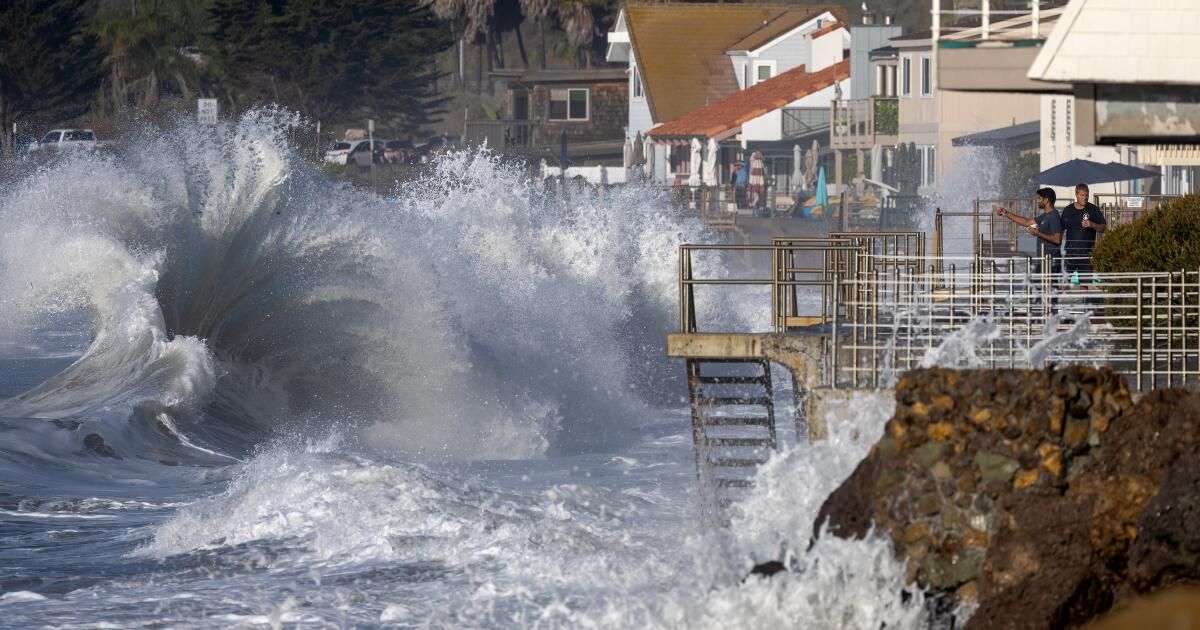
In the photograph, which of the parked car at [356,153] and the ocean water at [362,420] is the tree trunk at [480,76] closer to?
the parked car at [356,153]

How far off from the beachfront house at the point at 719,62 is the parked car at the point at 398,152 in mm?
8917

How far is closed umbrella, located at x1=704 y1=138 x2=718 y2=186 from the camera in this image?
65438mm

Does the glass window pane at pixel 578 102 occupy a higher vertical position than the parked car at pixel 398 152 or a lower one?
higher

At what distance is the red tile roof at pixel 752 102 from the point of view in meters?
67.8

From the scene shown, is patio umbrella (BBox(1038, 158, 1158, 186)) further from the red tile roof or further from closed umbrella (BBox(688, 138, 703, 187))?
closed umbrella (BBox(688, 138, 703, 187))

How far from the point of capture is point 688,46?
262 ft

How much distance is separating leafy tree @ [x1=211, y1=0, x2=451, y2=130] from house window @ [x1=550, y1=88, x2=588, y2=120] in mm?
5816

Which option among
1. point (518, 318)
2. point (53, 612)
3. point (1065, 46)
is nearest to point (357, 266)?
point (518, 318)

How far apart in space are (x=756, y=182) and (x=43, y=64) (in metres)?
30.7

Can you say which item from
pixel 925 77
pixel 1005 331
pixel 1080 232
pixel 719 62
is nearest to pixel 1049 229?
pixel 1080 232

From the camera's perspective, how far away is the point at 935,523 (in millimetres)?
9320

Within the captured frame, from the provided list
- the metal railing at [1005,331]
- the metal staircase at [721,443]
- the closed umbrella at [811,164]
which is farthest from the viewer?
the closed umbrella at [811,164]

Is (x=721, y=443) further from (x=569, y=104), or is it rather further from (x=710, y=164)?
(x=569, y=104)

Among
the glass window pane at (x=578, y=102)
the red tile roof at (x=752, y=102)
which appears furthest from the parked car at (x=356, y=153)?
the red tile roof at (x=752, y=102)
